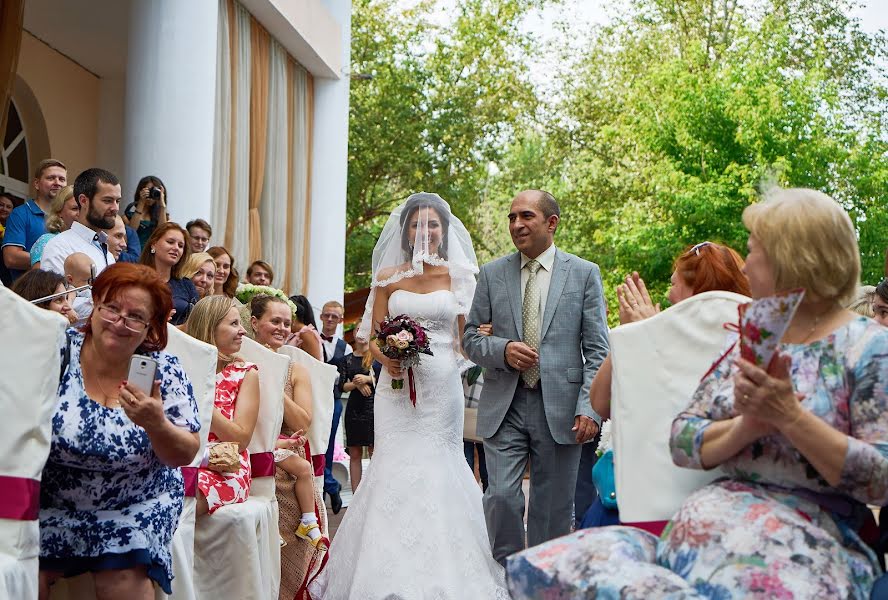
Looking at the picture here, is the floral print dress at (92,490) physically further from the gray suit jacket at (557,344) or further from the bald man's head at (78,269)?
the gray suit jacket at (557,344)

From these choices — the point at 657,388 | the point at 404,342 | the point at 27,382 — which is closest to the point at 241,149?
the point at 404,342

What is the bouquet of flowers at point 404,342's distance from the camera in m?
6.97

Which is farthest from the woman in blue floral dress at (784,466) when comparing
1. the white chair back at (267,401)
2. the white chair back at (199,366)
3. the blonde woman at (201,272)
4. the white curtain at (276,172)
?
the white curtain at (276,172)

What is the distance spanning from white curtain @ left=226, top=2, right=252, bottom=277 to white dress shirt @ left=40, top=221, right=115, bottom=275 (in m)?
7.87

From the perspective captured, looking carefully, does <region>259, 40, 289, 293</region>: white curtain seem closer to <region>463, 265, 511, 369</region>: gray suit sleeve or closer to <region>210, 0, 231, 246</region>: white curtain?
<region>210, 0, 231, 246</region>: white curtain

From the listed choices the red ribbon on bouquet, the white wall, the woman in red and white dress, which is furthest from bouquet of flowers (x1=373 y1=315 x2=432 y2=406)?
the white wall

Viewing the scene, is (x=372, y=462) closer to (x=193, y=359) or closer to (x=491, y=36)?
(x=193, y=359)

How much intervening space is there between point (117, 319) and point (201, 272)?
13.4 feet

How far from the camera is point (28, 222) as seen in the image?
815cm

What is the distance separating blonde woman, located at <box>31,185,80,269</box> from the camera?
7.42 m

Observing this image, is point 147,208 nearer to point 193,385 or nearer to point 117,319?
point 193,385

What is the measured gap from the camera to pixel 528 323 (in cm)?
656

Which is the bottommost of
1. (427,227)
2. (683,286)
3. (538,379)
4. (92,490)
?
(92,490)

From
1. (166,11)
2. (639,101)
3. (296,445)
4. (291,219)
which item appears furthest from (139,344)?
(639,101)
